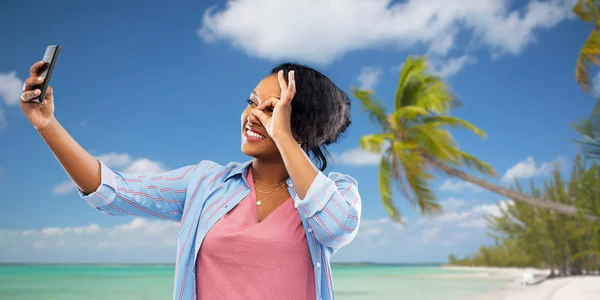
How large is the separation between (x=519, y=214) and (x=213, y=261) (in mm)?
18189

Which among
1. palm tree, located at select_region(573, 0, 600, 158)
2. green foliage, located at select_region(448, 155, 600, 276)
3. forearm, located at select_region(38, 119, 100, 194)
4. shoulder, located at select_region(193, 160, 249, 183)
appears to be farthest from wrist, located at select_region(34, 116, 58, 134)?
green foliage, located at select_region(448, 155, 600, 276)

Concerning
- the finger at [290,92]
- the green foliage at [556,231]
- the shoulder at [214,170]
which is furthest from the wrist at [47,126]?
the green foliage at [556,231]

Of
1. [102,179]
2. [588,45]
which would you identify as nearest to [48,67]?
[102,179]

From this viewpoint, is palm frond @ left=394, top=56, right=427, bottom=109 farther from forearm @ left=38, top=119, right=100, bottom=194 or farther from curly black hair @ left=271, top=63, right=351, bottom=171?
forearm @ left=38, top=119, right=100, bottom=194

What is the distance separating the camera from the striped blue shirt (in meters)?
1.30

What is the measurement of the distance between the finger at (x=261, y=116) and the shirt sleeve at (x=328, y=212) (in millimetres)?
185

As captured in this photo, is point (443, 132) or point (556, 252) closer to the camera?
point (443, 132)

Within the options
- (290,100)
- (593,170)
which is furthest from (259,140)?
(593,170)

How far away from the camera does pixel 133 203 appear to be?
1363 mm

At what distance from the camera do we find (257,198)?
1.49m

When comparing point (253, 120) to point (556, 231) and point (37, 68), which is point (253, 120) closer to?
point (37, 68)

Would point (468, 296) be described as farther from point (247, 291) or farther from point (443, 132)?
point (247, 291)

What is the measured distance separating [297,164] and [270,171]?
0.26 meters

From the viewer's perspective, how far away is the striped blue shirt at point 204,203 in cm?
130
